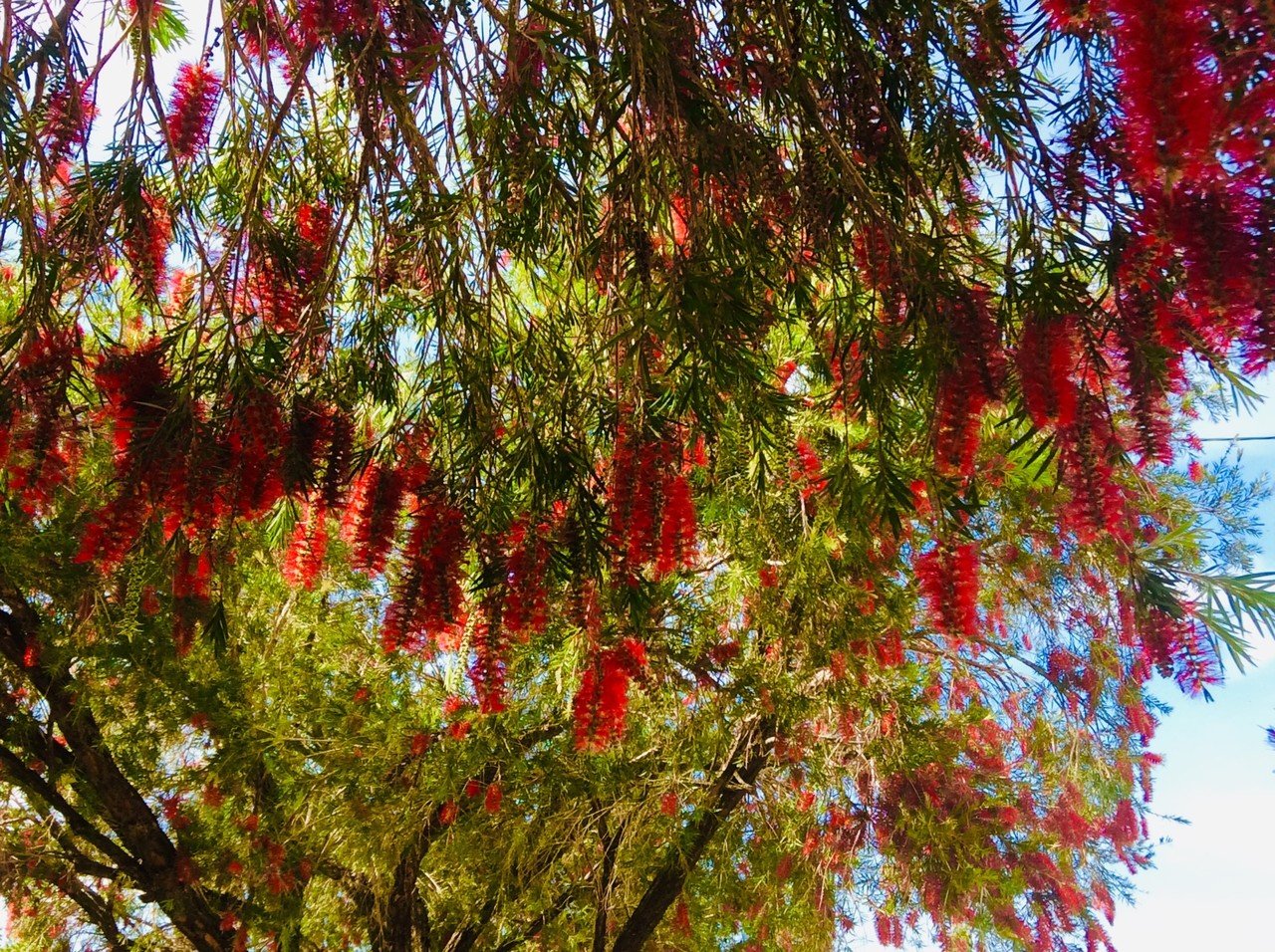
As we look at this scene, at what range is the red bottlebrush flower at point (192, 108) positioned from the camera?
6.74ft

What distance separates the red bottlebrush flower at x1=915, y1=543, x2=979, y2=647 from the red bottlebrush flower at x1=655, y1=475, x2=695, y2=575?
1.26 ft

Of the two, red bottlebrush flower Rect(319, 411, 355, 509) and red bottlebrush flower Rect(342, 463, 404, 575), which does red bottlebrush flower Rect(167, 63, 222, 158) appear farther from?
red bottlebrush flower Rect(342, 463, 404, 575)

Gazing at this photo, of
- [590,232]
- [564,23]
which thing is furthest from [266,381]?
[564,23]

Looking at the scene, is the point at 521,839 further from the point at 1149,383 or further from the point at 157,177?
the point at 1149,383

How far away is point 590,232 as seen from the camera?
2246mm

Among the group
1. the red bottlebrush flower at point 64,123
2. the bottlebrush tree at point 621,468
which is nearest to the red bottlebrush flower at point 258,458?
the bottlebrush tree at point 621,468

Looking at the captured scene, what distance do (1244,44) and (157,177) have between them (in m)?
2.26

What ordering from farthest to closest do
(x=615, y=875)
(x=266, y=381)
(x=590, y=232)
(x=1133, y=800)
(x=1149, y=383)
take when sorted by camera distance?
(x=1133, y=800)
(x=615, y=875)
(x=590, y=232)
(x=266, y=381)
(x=1149, y=383)

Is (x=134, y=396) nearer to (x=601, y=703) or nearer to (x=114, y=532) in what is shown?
(x=114, y=532)

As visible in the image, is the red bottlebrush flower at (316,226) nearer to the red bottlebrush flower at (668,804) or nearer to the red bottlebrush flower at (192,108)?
the red bottlebrush flower at (192,108)

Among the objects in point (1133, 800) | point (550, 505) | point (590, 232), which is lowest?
point (550, 505)

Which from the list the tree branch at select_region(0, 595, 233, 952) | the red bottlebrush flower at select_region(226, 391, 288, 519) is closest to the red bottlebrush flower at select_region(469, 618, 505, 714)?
the red bottlebrush flower at select_region(226, 391, 288, 519)

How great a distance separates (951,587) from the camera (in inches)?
58.9

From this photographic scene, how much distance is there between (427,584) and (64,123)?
47.5 inches
